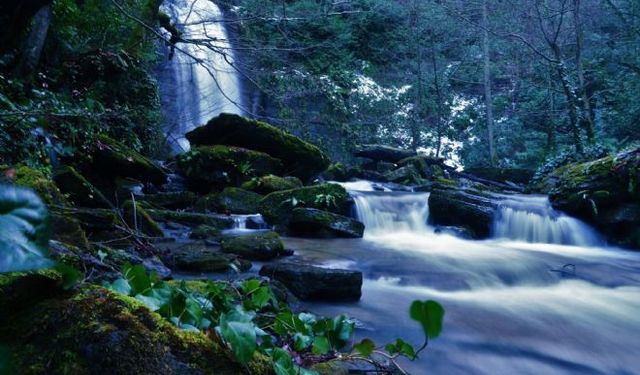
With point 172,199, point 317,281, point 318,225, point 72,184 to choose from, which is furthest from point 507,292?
point 172,199

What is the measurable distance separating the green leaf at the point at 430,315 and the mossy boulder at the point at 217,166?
9.46 meters

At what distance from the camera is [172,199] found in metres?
9.52

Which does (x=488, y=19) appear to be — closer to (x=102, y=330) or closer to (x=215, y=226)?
(x=215, y=226)

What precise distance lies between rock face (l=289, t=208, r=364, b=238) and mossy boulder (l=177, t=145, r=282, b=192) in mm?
2717

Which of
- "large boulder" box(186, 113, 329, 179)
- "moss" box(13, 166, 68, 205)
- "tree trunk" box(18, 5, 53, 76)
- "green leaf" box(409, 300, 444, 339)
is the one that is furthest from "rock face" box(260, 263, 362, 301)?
"large boulder" box(186, 113, 329, 179)

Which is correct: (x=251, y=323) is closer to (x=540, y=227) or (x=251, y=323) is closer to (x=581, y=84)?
(x=540, y=227)

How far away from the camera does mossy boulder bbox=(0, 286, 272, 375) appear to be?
1116 millimetres

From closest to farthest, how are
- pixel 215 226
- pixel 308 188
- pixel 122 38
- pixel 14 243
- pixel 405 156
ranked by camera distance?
1. pixel 14 243
2. pixel 215 226
3. pixel 308 188
4. pixel 122 38
5. pixel 405 156

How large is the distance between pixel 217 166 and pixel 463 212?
544 centimetres

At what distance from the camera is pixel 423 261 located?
22.7ft

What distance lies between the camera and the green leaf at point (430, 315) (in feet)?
5.25

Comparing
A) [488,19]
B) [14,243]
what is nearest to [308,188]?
[14,243]

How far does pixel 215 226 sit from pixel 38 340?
7136 millimetres

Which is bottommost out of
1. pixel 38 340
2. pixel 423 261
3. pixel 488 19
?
pixel 423 261
